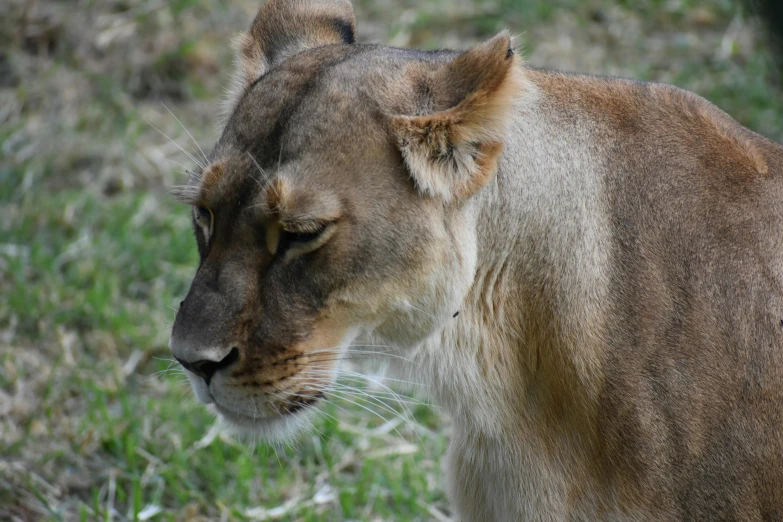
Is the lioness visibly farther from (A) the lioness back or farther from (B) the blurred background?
(B) the blurred background

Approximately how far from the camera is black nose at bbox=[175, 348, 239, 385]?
2771 mm

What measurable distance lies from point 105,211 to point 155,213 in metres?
0.29

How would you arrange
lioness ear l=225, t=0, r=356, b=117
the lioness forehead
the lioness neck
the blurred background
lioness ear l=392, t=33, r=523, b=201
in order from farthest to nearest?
1. the blurred background
2. lioness ear l=225, t=0, r=356, b=117
3. the lioness neck
4. the lioness forehead
5. lioness ear l=392, t=33, r=523, b=201

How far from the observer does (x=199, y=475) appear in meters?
4.38

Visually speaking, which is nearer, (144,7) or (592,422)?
(592,422)

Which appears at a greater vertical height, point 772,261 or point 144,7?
point 772,261

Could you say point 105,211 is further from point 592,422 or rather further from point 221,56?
point 592,422

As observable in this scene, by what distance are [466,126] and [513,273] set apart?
1.60 feet

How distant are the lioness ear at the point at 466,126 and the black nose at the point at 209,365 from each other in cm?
67

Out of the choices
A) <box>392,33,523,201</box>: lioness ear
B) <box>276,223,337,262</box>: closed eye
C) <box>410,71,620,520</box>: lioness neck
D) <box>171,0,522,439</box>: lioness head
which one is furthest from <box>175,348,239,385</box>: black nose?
<box>392,33,523,201</box>: lioness ear

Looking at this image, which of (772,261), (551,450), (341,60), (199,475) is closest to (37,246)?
(199,475)

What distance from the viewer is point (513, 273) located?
9.84 feet

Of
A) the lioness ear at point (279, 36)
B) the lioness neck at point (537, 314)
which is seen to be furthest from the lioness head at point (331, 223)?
the lioness ear at point (279, 36)

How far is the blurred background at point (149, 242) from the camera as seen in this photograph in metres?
4.30
